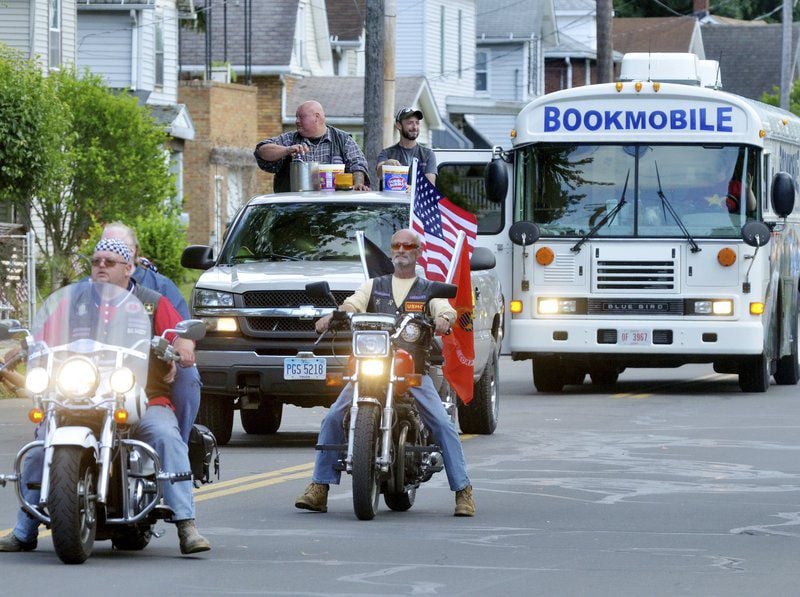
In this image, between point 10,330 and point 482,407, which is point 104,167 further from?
point 10,330

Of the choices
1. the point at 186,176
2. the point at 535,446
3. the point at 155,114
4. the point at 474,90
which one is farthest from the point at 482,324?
the point at 474,90

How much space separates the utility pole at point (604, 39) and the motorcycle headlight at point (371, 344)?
25.5 m

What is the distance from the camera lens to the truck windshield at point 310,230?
16.2 m

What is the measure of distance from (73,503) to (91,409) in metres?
0.50

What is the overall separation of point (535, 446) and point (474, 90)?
54926mm

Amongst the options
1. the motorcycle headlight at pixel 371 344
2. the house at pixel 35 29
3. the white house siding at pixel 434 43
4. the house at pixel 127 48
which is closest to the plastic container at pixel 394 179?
the motorcycle headlight at pixel 371 344

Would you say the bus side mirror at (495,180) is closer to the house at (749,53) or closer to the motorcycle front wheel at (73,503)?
the motorcycle front wheel at (73,503)

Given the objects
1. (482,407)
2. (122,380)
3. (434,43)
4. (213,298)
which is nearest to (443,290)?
(122,380)

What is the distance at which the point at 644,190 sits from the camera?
2106 cm

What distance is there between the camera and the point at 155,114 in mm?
45906

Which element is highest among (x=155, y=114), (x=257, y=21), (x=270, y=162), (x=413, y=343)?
(x=257, y=21)

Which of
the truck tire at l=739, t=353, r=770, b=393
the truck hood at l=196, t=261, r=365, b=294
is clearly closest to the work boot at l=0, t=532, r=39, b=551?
the truck hood at l=196, t=261, r=365, b=294

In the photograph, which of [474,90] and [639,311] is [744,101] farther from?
[474,90]

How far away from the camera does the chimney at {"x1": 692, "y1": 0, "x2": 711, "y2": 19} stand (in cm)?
9429
